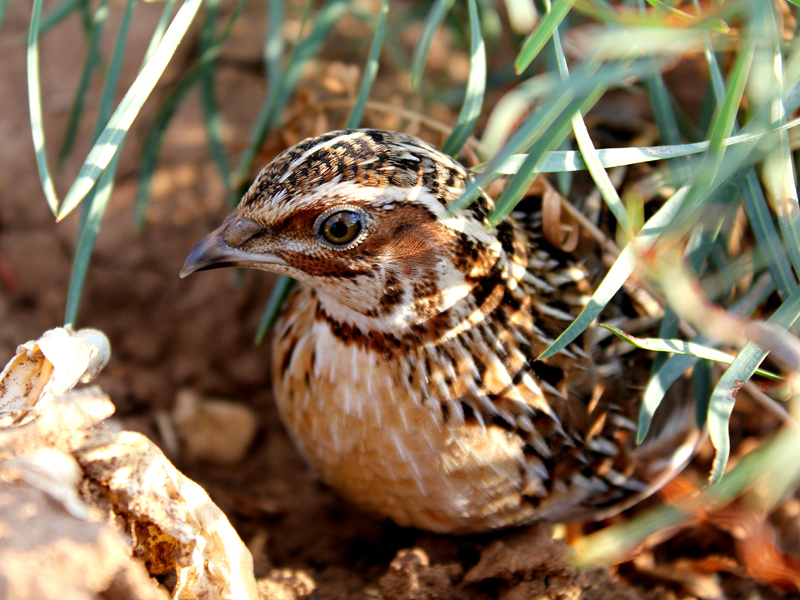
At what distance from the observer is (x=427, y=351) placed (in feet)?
6.22

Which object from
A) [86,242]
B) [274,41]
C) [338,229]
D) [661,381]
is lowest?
[661,381]

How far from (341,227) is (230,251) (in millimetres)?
314

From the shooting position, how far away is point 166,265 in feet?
10.4

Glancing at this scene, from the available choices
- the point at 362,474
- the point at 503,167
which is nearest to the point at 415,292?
the point at 503,167

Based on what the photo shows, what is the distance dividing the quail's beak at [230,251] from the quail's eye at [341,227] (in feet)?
0.53

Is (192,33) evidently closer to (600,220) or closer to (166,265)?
(166,265)

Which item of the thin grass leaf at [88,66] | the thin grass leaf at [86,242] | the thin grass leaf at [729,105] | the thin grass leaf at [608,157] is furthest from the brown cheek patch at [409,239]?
the thin grass leaf at [88,66]

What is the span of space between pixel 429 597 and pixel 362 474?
41 centimetres

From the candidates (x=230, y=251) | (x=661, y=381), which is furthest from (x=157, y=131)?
(x=661, y=381)

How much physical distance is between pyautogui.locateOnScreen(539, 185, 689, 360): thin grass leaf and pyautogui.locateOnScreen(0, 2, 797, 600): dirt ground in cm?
80

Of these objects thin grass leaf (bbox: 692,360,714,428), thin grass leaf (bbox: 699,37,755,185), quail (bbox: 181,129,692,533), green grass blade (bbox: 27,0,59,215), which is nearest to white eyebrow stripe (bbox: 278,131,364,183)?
quail (bbox: 181,129,692,533)

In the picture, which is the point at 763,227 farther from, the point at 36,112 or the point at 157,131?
the point at 157,131

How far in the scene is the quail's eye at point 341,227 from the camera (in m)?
1.71

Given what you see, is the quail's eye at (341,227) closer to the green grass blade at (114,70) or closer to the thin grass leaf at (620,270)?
the thin grass leaf at (620,270)
